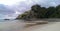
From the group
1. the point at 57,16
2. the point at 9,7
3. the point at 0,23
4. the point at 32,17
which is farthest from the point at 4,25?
the point at 57,16

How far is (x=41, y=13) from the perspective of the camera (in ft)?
7.02

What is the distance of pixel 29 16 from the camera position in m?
2.13

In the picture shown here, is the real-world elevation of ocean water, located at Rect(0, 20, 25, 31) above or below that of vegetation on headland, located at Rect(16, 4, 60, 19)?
below

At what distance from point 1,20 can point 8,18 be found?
0.11 metres

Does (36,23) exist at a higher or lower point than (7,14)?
lower

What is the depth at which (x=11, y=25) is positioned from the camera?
2100mm

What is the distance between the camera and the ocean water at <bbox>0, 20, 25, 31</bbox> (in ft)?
6.86

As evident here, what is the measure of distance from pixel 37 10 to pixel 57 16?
0.98 ft

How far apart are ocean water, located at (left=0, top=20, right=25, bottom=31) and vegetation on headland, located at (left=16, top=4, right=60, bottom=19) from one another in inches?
3.8

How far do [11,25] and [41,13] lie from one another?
1.51 ft

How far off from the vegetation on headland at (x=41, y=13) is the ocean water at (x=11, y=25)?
0.10 metres

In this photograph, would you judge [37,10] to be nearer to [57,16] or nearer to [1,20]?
[57,16]

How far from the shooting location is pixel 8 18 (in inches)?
83.0

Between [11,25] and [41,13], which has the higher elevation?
[41,13]
